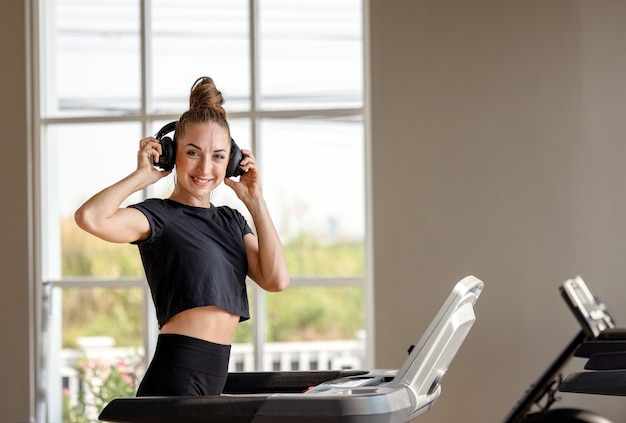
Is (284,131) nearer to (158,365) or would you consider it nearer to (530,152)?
(530,152)

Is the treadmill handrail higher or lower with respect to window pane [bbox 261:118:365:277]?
lower

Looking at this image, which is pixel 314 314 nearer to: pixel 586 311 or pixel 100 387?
pixel 100 387

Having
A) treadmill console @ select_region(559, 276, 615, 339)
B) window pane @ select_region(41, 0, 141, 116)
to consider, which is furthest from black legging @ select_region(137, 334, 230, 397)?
window pane @ select_region(41, 0, 141, 116)

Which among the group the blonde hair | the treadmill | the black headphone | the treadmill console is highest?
the blonde hair

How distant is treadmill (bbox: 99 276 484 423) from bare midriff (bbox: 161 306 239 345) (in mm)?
237

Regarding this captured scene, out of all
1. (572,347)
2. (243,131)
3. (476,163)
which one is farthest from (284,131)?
(572,347)

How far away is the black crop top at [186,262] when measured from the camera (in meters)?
2.41

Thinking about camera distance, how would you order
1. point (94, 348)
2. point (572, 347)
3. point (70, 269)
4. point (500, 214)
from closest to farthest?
point (572, 347) < point (500, 214) < point (94, 348) < point (70, 269)

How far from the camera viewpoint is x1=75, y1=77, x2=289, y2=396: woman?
93.5 inches

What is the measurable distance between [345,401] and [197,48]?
3.09 m

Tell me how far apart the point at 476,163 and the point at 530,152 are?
0.24 metres

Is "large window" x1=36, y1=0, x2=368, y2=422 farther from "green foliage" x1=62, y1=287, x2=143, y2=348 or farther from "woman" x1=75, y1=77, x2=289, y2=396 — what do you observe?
→ "green foliage" x1=62, y1=287, x2=143, y2=348

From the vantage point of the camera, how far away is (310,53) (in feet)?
15.9

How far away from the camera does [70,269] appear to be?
594 cm
